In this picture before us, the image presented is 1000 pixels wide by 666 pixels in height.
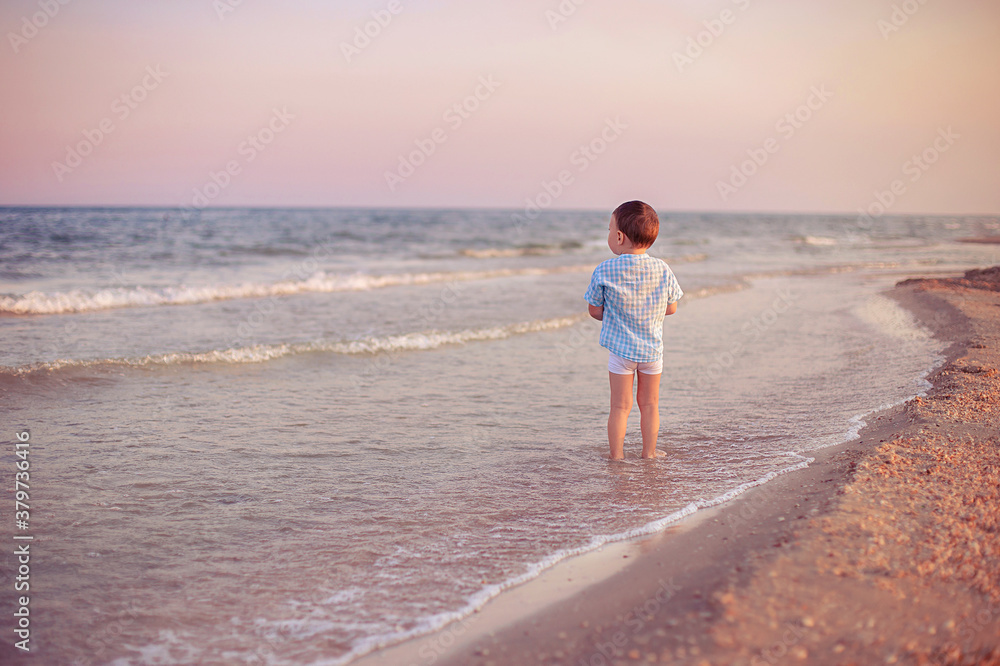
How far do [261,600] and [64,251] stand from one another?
23.8 meters

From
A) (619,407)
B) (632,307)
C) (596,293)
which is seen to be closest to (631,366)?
(619,407)

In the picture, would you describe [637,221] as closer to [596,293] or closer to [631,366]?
[596,293]

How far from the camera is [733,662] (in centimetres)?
206

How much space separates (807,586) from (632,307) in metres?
2.20

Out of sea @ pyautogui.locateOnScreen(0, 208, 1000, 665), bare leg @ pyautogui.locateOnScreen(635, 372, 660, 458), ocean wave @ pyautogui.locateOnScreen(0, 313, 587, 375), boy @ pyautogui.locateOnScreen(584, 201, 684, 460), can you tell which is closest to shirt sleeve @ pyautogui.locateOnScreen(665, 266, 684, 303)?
boy @ pyautogui.locateOnScreen(584, 201, 684, 460)

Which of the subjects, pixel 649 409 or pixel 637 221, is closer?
pixel 637 221

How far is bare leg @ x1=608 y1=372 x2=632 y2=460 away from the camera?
→ 447 cm

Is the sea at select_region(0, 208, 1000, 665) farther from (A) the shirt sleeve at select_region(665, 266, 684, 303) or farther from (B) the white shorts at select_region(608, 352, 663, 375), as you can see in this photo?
(A) the shirt sleeve at select_region(665, 266, 684, 303)

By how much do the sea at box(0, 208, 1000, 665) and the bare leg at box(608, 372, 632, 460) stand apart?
0.18 metres

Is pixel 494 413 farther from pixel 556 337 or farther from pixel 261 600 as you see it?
pixel 556 337

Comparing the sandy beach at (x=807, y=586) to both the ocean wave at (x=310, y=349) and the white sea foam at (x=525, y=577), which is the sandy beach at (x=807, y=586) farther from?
the ocean wave at (x=310, y=349)

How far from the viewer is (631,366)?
175 inches

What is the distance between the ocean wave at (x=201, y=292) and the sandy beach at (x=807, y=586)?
11.6 metres

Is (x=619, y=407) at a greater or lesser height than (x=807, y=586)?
greater
